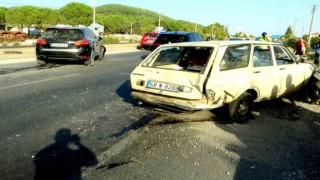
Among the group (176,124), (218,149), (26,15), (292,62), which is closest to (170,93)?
(176,124)

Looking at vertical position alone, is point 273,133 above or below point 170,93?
below

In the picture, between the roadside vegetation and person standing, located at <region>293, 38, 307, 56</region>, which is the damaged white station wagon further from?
the roadside vegetation

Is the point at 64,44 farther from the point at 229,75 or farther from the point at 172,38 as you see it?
the point at 229,75

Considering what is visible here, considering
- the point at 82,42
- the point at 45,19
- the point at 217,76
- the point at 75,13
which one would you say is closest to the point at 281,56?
the point at 217,76

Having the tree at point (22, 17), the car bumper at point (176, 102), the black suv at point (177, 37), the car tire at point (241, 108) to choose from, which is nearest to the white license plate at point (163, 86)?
the car bumper at point (176, 102)

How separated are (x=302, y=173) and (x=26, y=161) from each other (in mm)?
3418

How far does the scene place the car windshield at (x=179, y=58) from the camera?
6637mm

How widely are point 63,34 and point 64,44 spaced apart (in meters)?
0.62

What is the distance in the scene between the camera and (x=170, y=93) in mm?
5770

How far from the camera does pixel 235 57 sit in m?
5.97

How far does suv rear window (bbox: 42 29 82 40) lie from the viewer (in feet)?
43.4

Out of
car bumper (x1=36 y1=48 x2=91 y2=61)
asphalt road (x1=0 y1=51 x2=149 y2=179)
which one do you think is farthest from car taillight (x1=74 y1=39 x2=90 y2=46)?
asphalt road (x1=0 y1=51 x2=149 y2=179)

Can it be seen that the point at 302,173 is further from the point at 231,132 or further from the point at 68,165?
the point at 68,165

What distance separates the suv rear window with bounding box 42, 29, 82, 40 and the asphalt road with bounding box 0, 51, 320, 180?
5670 millimetres
